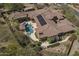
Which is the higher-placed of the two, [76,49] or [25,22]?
[25,22]

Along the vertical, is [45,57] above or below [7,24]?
below

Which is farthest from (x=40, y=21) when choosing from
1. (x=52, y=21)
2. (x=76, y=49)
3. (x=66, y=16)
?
(x=76, y=49)

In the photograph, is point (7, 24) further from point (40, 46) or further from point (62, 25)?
point (62, 25)

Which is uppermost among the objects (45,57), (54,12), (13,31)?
(54,12)

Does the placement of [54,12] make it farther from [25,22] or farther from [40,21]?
[25,22]

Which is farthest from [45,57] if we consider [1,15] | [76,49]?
[1,15]
